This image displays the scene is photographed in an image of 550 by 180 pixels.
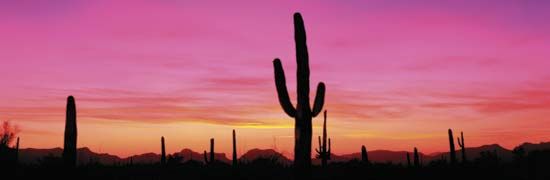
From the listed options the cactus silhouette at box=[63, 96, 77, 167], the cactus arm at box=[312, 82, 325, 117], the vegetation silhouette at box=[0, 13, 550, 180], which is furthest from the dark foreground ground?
the cactus arm at box=[312, 82, 325, 117]

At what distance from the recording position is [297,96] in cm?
1255

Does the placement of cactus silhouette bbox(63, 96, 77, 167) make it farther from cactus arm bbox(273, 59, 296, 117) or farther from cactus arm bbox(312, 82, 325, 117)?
cactus arm bbox(312, 82, 325, 117)

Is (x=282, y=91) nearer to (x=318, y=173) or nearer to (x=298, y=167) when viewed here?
(x=298, y=167)

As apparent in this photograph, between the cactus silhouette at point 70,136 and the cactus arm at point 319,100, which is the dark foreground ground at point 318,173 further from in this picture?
the cactus arm at point 319,100

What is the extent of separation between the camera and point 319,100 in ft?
42.0

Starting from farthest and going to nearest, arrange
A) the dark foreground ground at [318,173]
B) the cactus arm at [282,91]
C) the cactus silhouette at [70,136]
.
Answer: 1. the dark foreground ground at [318,173]
2. the cactus silhouette at [70,136]
3. the cactus arm at [282,91]

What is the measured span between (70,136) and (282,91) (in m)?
5.29

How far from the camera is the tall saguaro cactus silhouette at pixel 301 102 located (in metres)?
12.4

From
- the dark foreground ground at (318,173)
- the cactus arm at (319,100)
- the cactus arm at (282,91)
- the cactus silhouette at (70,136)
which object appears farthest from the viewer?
the dark foreground ground at (318,173)

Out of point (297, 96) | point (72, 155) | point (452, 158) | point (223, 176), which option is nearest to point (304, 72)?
point (297, 96)

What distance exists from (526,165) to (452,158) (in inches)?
330

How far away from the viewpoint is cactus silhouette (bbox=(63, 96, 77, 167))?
1395 cm

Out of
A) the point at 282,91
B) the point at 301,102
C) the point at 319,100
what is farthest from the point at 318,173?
the point at 301,102

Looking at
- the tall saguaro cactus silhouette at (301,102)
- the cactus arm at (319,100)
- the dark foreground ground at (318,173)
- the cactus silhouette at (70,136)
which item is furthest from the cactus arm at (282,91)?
the dark foreground ground at (318,173)
